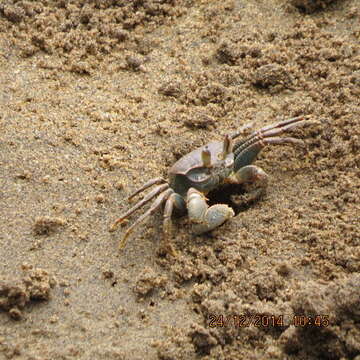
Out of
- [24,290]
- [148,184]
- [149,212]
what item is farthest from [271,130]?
[24,290]

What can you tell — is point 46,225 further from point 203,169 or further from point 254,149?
point 254,149

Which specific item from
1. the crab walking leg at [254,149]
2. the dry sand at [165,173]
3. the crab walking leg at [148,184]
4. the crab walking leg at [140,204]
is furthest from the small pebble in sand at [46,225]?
the crab walking leg at [254,149]

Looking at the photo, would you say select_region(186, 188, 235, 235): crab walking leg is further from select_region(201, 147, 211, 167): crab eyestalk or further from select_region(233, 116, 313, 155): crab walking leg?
select_region(233, 116, 313, 155): crab walking leg
